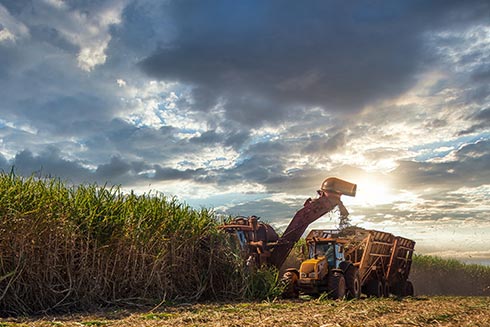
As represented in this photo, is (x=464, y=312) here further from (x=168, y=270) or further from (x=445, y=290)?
(x=445, y=290)

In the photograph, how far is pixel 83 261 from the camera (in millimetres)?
11594

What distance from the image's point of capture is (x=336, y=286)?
15.0 meters

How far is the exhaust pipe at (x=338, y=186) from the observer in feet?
63.5

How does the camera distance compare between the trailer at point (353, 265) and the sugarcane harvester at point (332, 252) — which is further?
the sugarcane harvester at point (332, 252)

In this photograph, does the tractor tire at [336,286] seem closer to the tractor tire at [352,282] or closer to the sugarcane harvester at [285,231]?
the tractor tire at [352,282]

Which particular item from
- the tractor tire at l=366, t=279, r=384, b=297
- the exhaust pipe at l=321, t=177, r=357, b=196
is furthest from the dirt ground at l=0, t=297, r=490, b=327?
the exhaust pipe at l=321, t=177, r=357, b=196

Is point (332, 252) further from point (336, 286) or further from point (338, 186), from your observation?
point (338, 186)

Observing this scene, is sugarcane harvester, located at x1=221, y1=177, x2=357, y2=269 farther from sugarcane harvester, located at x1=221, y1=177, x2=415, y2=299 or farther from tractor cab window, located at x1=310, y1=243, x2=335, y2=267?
tractor cab window, located at x1=310, y1=243, x2=335, y2=267

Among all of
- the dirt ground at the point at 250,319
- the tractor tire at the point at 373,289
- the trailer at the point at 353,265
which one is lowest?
→ the dirt ground at the point at 250,319

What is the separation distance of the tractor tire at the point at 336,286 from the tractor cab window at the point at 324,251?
1.01 m

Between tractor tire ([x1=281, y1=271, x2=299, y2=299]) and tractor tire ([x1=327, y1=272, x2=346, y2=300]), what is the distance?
3.91ft

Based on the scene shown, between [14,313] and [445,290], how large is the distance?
3371cm

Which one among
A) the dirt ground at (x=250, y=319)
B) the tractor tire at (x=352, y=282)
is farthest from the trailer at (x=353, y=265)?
the dirt ground at (x=250, y=319)

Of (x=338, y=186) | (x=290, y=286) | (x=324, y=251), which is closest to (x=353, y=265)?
(x=324, y=251)
